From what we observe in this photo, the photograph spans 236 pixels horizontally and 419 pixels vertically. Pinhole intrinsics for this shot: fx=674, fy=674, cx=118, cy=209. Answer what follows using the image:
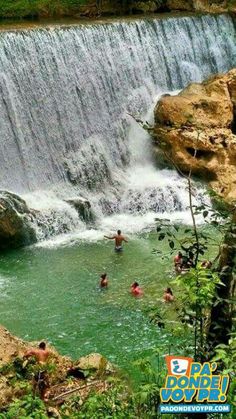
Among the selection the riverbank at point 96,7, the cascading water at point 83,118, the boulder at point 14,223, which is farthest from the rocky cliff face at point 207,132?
the riverbank at point 96,7

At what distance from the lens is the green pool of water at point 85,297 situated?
33.8 feet

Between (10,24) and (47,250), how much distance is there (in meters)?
9.06

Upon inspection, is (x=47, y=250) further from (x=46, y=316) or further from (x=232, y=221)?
(x=232, y=221)

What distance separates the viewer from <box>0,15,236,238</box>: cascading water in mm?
16703

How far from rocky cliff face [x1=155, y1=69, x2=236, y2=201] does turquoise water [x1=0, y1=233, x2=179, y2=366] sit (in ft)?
10.6

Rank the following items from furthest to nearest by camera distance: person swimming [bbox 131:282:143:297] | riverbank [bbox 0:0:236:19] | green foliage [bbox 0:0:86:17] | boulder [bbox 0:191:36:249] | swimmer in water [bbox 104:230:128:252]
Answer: riverbank [bbox 0:0:236:19], green foliage [bbox 0:0:86:17], boulder [bbox 0:191:36:249], swimmer in water [bbox 104:230:128:252], person swimming [bbox 131:282:143:297]

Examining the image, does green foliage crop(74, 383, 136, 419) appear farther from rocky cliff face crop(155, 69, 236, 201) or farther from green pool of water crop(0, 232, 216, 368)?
rocky cliff face crop(155, 69, 236, 201)

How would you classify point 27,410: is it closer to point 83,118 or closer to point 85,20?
point 83,118

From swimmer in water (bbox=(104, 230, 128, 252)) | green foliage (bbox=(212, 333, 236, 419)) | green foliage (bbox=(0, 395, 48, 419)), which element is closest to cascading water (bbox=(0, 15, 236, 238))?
swimmer in water (bbox=(104, 230, 128, 252))

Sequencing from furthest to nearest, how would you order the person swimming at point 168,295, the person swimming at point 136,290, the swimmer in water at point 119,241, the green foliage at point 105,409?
1. the swimmer in water at point 119,241
2. the person swimming at point 136,290
3. the person swimming at point 168,295
4. the green foliage at point 105,409

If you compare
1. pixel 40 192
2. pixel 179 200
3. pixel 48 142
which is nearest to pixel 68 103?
pixel 48 142

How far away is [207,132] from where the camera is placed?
57.7 feet

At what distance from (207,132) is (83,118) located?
3388 mm

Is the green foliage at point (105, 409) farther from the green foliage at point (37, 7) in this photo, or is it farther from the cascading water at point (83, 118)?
the green foliage at point (37, 7)
